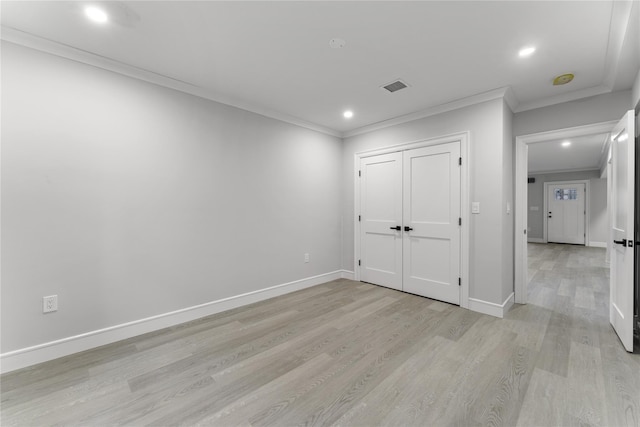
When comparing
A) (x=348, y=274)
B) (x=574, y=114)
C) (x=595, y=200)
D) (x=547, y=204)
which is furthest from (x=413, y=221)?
(x=595, y=200)

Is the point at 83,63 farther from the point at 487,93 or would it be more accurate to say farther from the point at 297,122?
the point at 487,93

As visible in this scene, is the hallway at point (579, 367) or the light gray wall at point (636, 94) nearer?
the hallway at point (579, 367)

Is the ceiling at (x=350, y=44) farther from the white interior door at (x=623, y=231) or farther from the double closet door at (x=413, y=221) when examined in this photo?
the double closet door at (x=413, y=221)

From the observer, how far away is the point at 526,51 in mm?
2266

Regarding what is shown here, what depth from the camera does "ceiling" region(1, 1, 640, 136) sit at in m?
1.81

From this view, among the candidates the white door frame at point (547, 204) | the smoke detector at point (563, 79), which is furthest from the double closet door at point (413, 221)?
the white door frame at point (547, 204)

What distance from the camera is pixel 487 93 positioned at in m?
3.04

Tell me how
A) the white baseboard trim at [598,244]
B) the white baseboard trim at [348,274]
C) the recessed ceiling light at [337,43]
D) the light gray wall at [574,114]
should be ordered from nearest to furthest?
the recessed ceiling light at [337,43] → the light gray wall at [574,114] → the white baseboard trim at [348,274] → the white baseboard trim at [598,244]

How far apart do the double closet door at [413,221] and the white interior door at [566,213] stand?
8.59 m

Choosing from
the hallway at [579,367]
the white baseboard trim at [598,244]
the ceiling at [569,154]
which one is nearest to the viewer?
the hallway at [579,367]

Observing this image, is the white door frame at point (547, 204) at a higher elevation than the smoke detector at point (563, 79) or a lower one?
lower

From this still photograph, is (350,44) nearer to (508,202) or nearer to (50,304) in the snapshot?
(508,202)

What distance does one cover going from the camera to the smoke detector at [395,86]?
2.84 meters

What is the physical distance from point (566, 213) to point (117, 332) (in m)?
12.1
